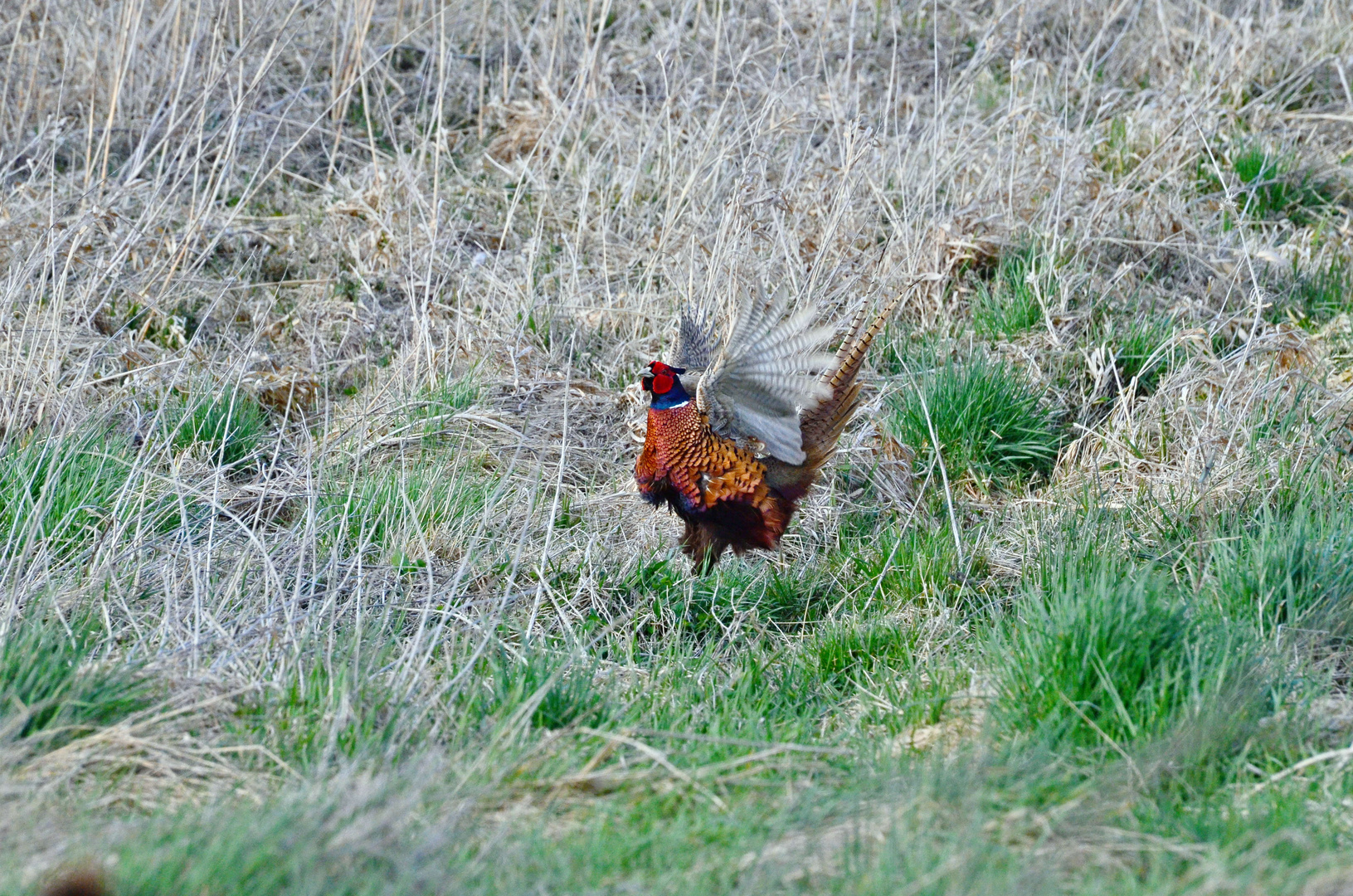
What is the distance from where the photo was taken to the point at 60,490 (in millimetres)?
3207

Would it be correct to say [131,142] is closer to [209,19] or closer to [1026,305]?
[209,19]

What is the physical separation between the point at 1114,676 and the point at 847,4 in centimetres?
455

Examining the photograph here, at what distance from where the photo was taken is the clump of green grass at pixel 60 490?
9.84 ft

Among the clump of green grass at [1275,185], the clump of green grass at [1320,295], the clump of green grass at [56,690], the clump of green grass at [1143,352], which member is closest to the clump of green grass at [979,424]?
the clump of green grass at [1143,352]

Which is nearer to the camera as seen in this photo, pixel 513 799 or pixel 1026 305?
pixel 513 799

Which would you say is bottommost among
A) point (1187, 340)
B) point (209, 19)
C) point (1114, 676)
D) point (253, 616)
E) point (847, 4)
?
point (253, 616)

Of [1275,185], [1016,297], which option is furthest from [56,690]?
[1275,185]

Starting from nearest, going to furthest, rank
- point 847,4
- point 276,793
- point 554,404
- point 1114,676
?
point 276,793 < point 1114,676 < point 554,404 < point 847,4

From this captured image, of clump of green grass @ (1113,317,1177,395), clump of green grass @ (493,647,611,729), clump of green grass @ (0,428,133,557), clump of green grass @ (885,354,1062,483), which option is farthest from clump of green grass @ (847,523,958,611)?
clump of green grass @ (0,428,133,557)

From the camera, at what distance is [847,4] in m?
6.07

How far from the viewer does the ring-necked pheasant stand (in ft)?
10.3

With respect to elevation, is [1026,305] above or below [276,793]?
above

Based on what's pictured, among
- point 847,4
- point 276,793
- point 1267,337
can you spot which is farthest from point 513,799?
point 847,4

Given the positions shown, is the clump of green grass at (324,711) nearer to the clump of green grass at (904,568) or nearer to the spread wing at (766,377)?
the spread wing at (766,377)
